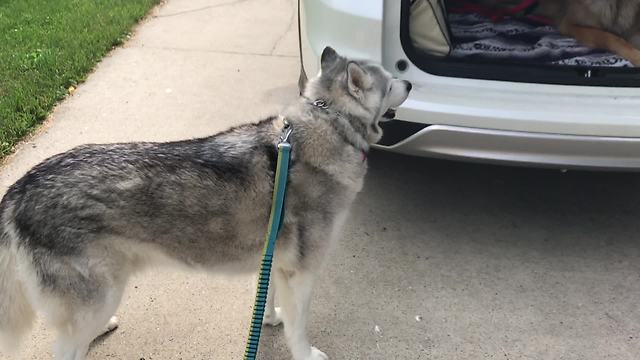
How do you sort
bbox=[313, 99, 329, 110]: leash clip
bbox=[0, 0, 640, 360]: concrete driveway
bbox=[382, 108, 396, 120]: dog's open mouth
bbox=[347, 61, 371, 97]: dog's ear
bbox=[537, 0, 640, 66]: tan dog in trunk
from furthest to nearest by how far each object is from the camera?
1. bbox=[537, 0, 640, 66]: tan dog in trunk
2. bbox=[0, 0, 640, 360]: concrete driveway
3. bbox=[382, 108, 396, 120]: dog's open mouth
4. bbox=[313, 99, 329, 110]: leash clip
5. bbox=[347, 61, 371, 97]: dog's ear

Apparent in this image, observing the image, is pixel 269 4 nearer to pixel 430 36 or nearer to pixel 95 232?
pixel 430 36

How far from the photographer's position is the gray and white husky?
2.28 metres

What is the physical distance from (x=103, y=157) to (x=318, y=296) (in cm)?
145

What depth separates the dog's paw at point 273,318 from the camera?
10.3 ft

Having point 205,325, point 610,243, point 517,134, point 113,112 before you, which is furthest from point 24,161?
point 610,243

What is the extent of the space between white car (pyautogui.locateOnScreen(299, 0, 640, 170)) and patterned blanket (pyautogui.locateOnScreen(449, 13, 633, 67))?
0.47m

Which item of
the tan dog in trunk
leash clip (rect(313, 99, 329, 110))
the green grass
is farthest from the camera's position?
the green grass

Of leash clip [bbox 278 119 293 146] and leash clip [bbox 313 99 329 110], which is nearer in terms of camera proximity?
leash clip [bbox 278 119 293 146]

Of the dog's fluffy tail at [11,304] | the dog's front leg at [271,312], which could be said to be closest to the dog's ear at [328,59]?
the dog's front leg at [271,312]

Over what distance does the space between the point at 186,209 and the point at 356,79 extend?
2.94ft

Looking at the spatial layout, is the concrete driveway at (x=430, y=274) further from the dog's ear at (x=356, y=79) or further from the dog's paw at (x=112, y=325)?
the dog's ear at (x=356, y=79)

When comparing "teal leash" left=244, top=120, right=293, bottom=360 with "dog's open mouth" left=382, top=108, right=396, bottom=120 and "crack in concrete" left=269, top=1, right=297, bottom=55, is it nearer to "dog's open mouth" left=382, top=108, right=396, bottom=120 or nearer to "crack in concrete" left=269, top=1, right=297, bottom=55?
"dog's open mouth" left=382, top=108, right=396, bottom=120

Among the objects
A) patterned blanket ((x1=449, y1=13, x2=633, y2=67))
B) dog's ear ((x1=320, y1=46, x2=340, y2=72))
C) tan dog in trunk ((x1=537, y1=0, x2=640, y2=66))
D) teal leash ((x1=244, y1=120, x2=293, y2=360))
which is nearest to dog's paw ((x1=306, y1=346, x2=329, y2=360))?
teal leash ((x1=244, y1=120, x2=293, y2=360))

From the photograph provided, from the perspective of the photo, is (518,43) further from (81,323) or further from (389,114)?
(81,323)
